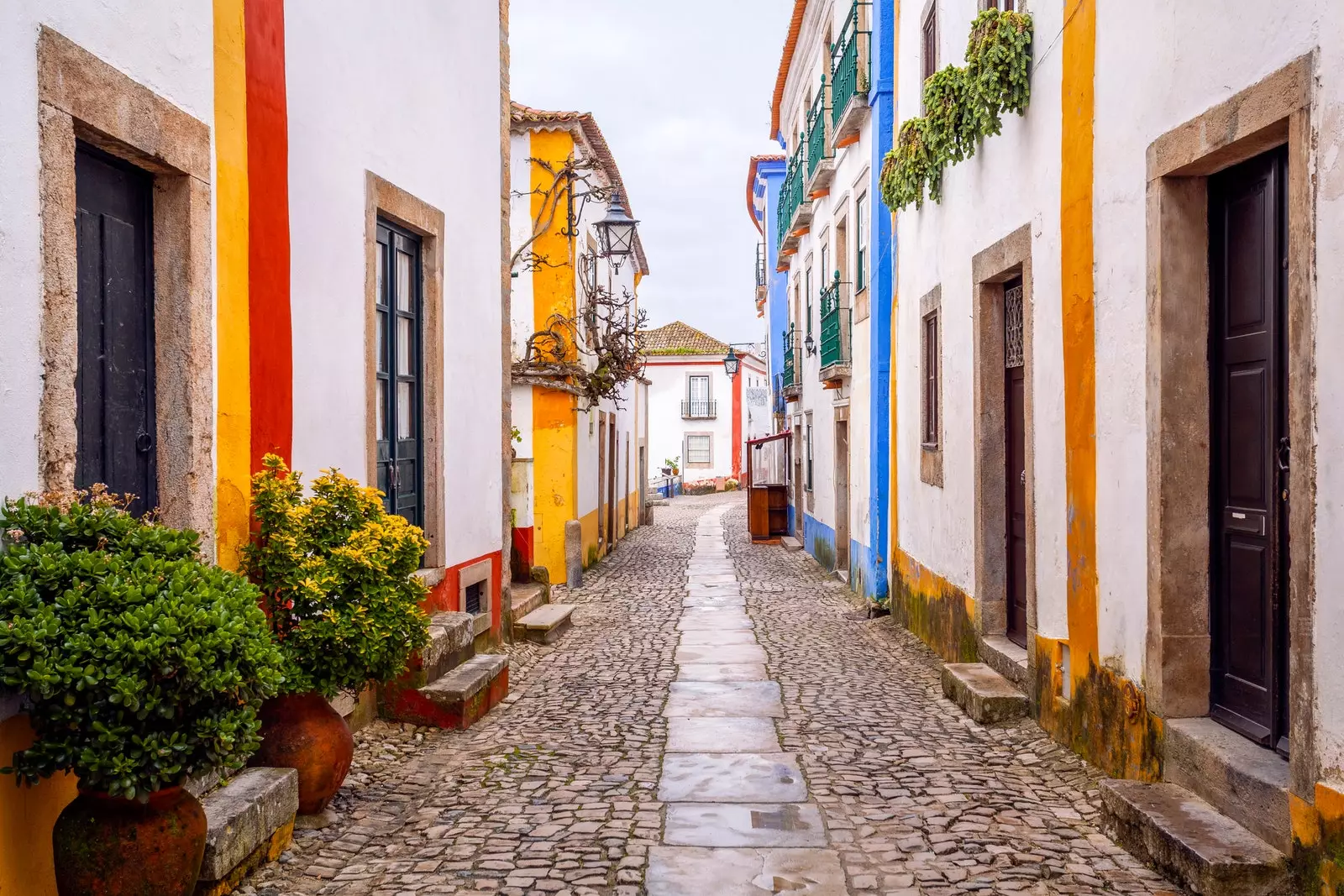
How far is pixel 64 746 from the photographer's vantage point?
2994 mm

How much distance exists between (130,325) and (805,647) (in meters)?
6.51

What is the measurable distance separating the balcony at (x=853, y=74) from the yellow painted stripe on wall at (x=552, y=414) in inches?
144

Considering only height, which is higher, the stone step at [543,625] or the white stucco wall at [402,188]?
the white stucco wall at [402,188]

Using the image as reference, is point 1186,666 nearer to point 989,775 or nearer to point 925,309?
point 989,775

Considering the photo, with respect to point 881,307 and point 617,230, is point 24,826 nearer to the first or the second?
point 881,307

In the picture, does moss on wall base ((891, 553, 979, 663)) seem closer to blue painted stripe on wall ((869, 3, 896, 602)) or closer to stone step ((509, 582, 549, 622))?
blue painted stripe on wall ((869, 3, 896, 602))

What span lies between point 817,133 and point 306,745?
12858 millimetres

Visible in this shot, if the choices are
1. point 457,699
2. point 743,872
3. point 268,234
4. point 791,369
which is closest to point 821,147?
point 791,369

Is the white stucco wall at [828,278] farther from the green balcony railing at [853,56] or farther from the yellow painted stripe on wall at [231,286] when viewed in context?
the yellow painted stripe on wall at [231,286]

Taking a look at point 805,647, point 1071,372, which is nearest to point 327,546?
point 1071,372

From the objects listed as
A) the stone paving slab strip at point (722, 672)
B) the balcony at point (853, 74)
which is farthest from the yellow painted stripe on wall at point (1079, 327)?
the balcony at point (853, 74)

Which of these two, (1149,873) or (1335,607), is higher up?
(1335,607)

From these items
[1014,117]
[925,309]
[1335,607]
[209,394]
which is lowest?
[1335,607]

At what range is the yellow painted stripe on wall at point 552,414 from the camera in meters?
14.3
